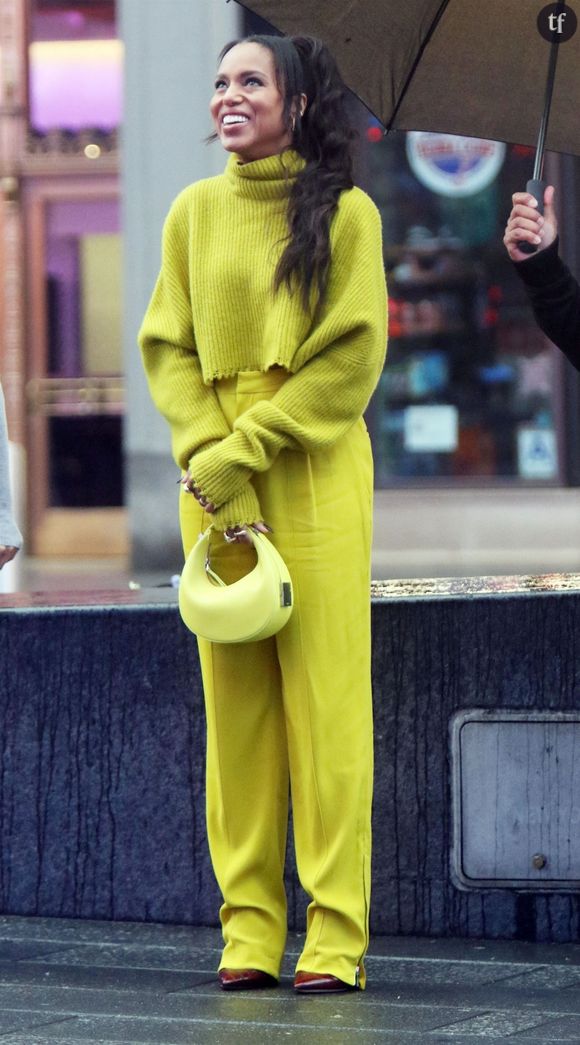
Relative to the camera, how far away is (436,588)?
4.41 m

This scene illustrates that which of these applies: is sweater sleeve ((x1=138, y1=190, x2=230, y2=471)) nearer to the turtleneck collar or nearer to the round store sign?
the turtleneck collar

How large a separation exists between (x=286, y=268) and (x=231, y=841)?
123cm

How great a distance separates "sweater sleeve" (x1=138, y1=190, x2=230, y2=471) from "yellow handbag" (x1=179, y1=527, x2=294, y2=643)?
0.24 meters

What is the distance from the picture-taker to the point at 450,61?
4117mm

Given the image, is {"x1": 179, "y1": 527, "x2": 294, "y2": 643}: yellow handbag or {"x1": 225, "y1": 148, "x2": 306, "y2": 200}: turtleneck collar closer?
{"x1": 179, "y1": 527, "x2": 294, "y2": 643}: yellow handbag

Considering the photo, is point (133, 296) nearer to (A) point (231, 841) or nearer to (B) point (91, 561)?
(B) point (91, 561)

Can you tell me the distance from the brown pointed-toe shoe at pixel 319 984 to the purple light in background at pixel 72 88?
33.5 feet

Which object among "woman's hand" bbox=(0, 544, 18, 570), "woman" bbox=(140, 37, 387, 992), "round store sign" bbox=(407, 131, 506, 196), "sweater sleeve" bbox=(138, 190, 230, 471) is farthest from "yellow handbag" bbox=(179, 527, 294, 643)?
"round store sign" bbox=(407, 131, 506, 196)

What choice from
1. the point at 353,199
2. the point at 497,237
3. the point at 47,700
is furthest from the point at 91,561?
the point at 353,199

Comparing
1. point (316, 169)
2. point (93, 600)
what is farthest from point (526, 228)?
point (93, 600)

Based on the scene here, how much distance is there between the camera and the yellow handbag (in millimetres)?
3494

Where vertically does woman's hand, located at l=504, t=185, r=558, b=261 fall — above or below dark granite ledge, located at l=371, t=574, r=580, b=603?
above

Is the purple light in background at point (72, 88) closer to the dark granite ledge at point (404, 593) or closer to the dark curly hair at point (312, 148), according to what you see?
the dark granite ledge at point (404, 593)

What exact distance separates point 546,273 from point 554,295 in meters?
0.05
